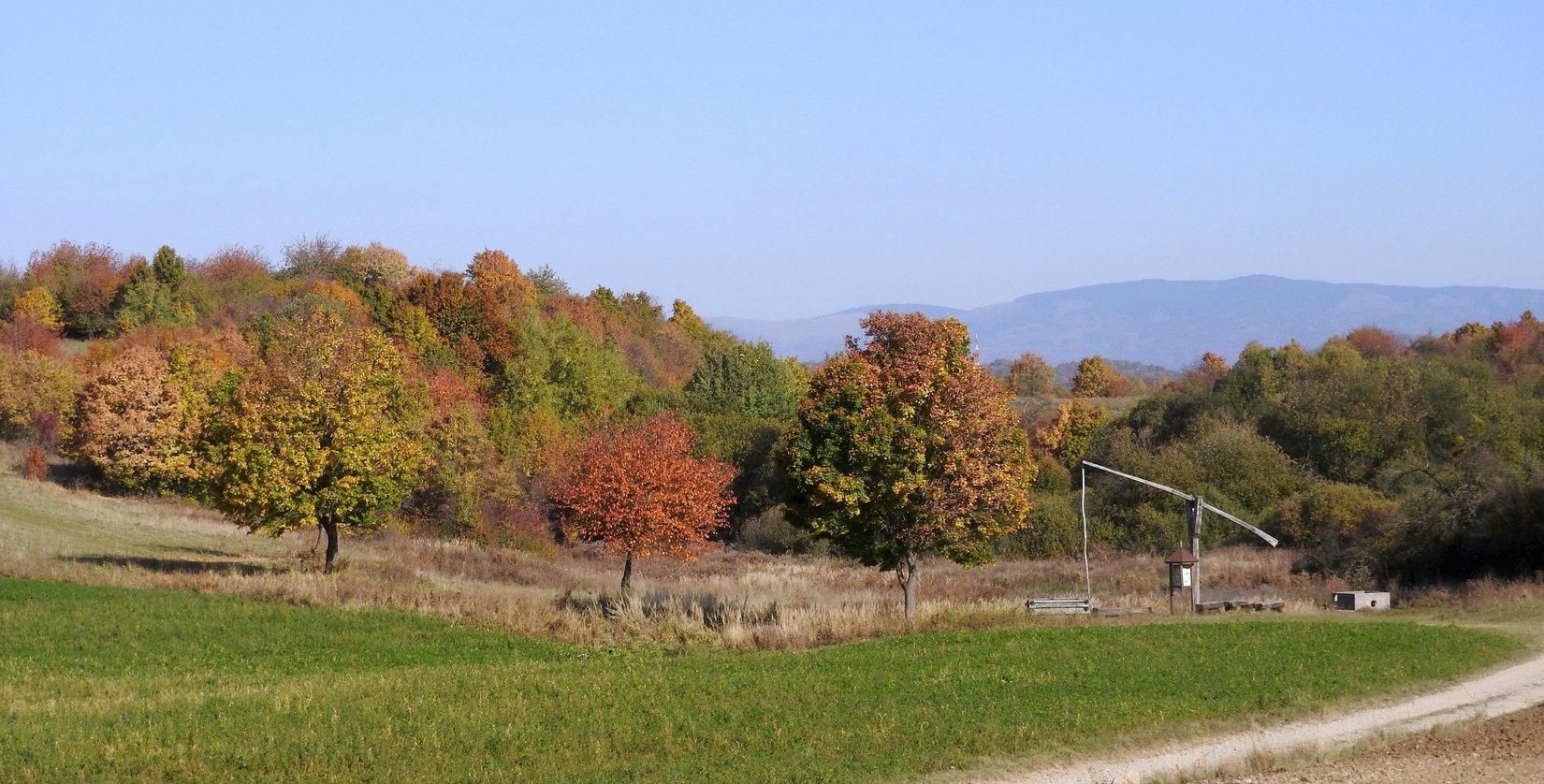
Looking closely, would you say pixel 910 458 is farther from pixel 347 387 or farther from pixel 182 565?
pixel 182 565

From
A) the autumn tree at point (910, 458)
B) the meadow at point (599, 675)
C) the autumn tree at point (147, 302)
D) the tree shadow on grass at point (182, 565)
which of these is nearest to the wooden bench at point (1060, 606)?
the meadow at point (599, 675)

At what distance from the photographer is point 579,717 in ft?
58.2

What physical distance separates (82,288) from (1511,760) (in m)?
115

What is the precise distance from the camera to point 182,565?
42281mm

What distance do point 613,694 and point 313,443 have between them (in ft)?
73.1

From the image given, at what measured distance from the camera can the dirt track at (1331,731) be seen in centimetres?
1512

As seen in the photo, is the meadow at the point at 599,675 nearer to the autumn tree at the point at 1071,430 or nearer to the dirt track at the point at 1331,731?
the dirt track at the point at 1331,731

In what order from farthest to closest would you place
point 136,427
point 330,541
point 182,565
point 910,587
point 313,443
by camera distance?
point 136,427 → point 182,565 → point 330,541 → point 313,443 → point 910,587

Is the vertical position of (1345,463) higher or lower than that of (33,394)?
lower

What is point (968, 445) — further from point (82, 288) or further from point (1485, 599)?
point (82, 288)

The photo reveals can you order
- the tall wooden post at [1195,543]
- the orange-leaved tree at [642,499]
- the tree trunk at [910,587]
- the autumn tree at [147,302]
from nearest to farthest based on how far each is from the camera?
the tree trunk at [910,587] < the tall wooden post at [1195,543] < the orange-leaved tree at [642,499] < the autumn tree at [147,302]

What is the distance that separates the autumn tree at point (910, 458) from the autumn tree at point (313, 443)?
43.2 ft

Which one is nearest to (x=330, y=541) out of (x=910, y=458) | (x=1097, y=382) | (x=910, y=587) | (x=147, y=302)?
(x=910, y=587)

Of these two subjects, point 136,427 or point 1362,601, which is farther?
point 136,427
